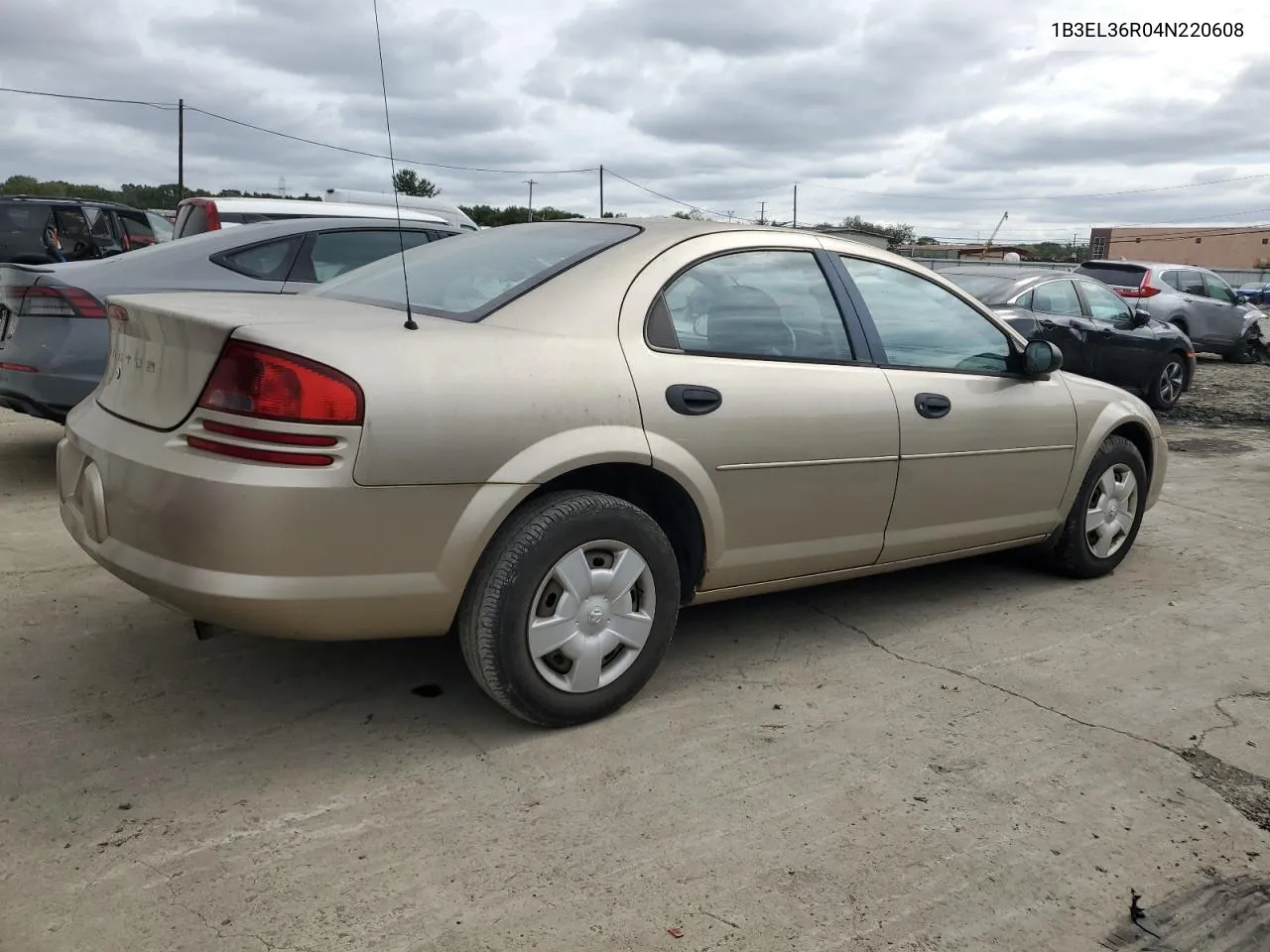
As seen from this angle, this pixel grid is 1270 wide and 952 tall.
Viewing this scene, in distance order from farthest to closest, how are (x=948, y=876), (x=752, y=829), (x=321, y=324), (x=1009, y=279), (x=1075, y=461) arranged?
1. (x=1009, y=279)
2. (x=1075, y=461)
3. (x=321, y=324)
4. (x=752, y=829)
5. (x=948, y=876)

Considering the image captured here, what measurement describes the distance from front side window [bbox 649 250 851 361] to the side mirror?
101 centimetres

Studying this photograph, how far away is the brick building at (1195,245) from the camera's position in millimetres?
78062

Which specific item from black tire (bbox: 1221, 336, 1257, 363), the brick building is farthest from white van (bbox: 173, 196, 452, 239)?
the brick building

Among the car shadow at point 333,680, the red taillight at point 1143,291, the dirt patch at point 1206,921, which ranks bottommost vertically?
the dirt patch at point 1206,921

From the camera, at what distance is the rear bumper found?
8.98 ft

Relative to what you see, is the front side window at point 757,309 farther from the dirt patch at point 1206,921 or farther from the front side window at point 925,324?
the dirt patch at point 1206,921

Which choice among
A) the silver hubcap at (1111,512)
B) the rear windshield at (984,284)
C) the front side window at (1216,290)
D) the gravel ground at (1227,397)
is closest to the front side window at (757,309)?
the silver hubcap at (1111,512)

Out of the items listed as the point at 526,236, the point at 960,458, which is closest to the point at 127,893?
the point at 526,236

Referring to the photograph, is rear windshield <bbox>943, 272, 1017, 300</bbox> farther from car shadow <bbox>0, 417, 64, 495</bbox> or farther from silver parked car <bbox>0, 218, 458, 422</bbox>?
car shadow <bbox>0, 417, 64, 495</bbox>

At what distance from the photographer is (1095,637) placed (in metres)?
4.39

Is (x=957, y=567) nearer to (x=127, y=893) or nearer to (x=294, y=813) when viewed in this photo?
(x=294, y=813)

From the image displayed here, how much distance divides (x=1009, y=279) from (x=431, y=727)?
8.67 m

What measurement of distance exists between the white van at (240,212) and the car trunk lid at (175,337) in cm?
580

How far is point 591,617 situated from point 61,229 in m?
14.6
